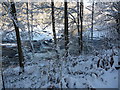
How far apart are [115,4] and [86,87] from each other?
7.53 metres

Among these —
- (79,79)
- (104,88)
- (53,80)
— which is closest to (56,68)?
(53,80)

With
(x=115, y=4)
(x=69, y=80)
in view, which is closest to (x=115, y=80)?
(x=69, y=80)

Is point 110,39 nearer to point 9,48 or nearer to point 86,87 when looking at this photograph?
point 86,87


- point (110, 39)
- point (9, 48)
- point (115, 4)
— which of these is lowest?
point (9, 48)

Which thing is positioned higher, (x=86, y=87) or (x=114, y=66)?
(x=114, y=66)

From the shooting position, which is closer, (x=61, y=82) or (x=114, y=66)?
(x=61, y=82)

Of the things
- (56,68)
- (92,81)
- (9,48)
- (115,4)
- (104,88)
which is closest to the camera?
(104,88)

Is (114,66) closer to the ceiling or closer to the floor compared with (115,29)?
closer to the floor

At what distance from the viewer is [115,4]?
31.1 ft

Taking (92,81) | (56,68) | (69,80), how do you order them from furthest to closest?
(56,68) → (69,80) → (92,81)

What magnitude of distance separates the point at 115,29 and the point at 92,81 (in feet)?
21.4

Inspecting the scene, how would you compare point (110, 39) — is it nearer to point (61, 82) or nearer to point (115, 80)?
point (115, 80)

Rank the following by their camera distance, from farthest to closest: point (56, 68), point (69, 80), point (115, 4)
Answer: point (115, 4), point (56, 68), point (69, 80)

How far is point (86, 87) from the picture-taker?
200 inches
